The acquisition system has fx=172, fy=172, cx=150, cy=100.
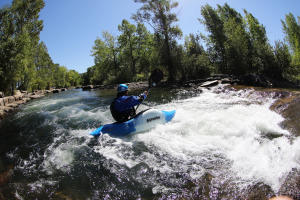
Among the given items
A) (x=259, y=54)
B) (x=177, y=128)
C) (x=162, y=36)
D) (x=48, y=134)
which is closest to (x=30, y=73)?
(x=162, y=36)

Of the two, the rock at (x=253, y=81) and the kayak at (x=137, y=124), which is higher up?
the rock at (x=253, y=81)

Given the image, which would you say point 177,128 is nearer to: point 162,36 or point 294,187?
point 294,187

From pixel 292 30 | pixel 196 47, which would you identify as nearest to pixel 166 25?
pixel 196 47

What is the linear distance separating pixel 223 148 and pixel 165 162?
1259 mm

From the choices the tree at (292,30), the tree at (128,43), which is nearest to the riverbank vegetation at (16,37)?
the tree at (128,43)

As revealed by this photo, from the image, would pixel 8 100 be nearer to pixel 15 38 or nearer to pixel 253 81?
pixel 15 38

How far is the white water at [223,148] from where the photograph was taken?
2.68 m

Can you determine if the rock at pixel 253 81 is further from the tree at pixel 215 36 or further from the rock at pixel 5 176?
the rock at pixel 5 176

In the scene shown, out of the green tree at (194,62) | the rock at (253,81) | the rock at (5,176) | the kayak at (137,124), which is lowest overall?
the rock at (5,176)

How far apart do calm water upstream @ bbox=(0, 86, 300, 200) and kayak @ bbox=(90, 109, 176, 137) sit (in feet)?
0.62

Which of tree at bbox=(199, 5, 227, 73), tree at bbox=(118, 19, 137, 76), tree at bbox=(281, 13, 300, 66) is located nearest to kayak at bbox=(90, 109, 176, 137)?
tree at bbox=(199, 5, 227, 73)

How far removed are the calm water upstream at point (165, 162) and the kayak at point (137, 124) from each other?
19 cm

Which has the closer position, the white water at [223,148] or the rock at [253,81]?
the white water at [223,148]

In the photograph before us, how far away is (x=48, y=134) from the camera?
5.79 metres
